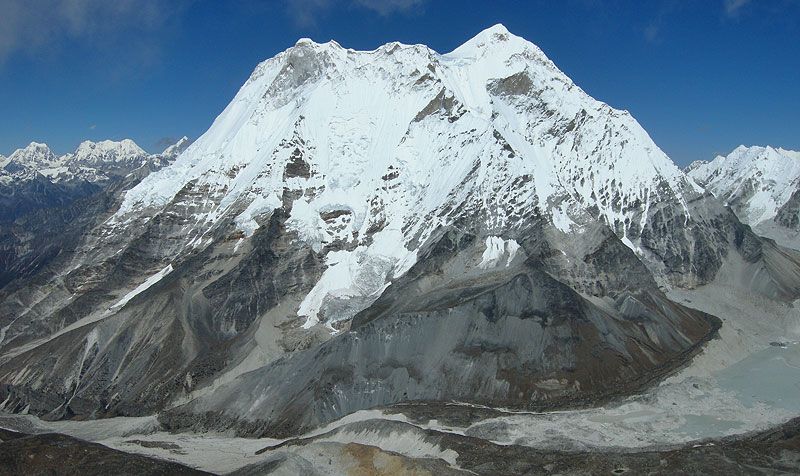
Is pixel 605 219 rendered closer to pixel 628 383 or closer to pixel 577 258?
pixel 577 258

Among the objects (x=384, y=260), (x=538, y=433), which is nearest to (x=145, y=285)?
(x=384, y=260)

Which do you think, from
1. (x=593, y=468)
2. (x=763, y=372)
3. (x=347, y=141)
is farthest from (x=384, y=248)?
(x=593, y=468)

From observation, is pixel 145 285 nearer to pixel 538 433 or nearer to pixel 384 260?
pixel 384 260

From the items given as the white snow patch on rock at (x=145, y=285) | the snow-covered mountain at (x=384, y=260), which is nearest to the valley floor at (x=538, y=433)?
the snow-covered mountain at (x=384, y=260)

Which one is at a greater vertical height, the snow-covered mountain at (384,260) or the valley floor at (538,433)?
the snow-covered mountain at (384,260)

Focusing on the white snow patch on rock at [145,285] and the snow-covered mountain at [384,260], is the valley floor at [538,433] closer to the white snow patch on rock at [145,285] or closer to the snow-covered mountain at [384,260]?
the snow-covered mountain at [384,260]
